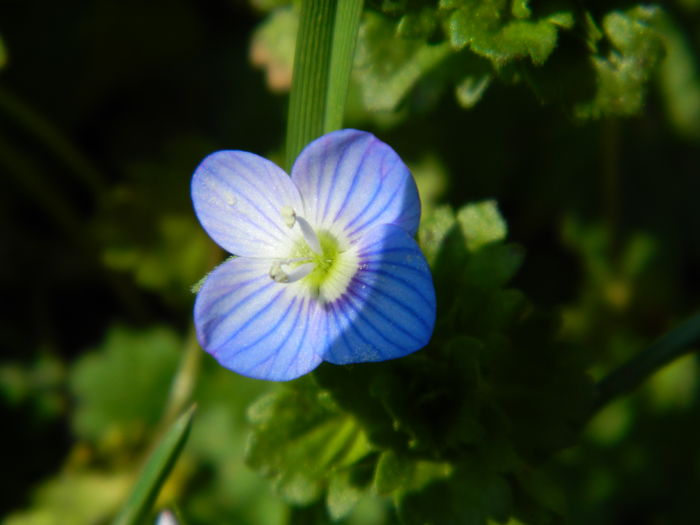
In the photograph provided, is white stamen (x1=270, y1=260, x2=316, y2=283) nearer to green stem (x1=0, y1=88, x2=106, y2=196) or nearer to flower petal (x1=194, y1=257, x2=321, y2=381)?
flower petal (x1=194, y1=257, x2=321, y2=381)

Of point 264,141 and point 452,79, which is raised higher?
point 452,79

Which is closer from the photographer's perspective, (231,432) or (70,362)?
(231,432)

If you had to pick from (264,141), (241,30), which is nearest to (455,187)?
(264,141)

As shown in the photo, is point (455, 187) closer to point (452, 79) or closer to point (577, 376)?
point (452, 79)

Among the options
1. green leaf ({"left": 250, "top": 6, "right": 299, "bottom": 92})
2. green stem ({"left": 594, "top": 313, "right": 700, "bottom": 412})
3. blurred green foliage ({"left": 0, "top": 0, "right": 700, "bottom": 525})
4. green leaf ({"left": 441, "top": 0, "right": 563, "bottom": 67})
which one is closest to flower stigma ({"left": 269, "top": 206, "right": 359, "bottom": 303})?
blurred green foliage ({"left": 0, "top": 0, "right": 700, "bottom": 525})

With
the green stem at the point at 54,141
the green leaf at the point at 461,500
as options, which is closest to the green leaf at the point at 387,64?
the green leaf at the point at 461,500
